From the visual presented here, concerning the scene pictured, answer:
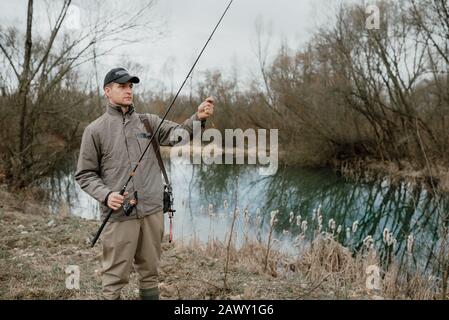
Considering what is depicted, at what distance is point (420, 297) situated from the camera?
4.38 metres

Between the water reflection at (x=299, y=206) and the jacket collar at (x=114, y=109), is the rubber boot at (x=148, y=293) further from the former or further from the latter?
the water reflection at (x=299, y=206)

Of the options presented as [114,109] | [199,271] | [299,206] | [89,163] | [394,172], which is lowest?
[199,271]

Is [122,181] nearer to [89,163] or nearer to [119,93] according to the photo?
[89,163]

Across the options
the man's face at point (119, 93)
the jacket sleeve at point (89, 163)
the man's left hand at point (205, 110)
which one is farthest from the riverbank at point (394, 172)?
the jacket sleeve at point (89, 163)

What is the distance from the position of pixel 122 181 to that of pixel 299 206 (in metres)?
9.05

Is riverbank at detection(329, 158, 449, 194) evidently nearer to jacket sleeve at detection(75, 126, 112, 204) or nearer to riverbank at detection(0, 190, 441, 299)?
riverbank at detection(0, 190, 441, 299)

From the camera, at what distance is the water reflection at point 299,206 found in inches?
310

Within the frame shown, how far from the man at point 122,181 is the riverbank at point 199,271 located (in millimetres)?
1013

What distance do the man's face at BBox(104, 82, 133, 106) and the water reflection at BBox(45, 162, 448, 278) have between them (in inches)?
164

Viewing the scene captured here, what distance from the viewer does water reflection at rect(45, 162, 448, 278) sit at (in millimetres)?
7879

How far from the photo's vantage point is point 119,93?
2.79 metres

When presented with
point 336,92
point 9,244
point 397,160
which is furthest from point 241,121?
point 9,244

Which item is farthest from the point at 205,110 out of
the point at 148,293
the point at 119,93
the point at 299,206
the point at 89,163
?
the point at 299,206
